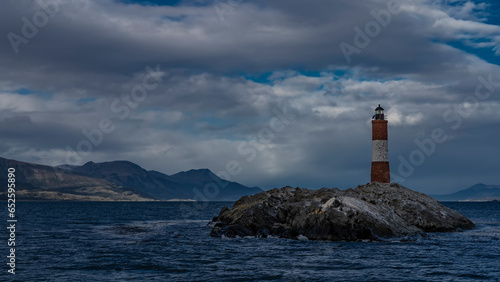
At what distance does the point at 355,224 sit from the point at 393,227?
156 inches

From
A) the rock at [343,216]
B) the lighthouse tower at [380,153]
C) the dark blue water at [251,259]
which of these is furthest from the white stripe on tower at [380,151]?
the dark blue water at [251,259]

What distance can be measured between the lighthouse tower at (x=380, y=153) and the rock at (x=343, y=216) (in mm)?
4780

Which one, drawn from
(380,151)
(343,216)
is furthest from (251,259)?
(380,151)

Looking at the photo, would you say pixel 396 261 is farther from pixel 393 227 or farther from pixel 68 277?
pixel 68 277

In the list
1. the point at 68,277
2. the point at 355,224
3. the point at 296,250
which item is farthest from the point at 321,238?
the point at 68,277

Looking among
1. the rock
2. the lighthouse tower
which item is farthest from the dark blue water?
the lighthouse tower

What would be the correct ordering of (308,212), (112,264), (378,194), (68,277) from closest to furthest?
(68,277)
(112,264)
(308,212)
(378,194)

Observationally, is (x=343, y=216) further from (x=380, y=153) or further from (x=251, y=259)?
(x=380, y=153)

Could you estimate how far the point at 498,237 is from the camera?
41.2m

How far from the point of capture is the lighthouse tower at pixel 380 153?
56062 millimetres

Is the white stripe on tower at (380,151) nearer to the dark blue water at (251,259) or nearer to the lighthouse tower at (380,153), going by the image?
the lighthouse tower at (380,153)

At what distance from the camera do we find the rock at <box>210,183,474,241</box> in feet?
118

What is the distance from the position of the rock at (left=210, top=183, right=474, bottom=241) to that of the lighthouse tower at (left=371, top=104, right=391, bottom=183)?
15.7 ft

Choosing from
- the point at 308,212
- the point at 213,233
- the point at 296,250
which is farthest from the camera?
the point at 213,233
